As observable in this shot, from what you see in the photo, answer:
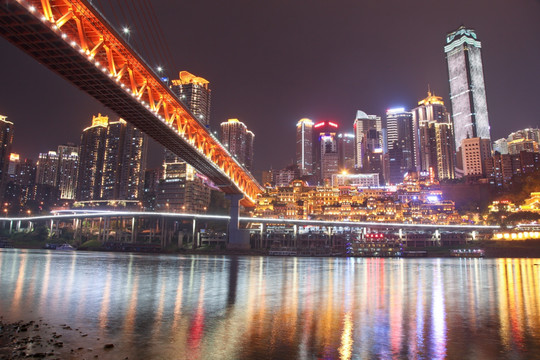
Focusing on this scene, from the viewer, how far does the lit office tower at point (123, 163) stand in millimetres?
184125

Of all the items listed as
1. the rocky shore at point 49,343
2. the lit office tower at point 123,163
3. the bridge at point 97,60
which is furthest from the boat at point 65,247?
the rocky shore at point 49,343

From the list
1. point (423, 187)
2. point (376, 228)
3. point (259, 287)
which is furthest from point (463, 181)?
point (259, 287)

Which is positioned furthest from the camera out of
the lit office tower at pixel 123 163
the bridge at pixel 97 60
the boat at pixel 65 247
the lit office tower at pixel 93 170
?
the lit office tower at pixel 93 170

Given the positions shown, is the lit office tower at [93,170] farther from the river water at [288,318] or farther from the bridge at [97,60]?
the river water at [288,318]

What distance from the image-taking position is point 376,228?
11625cm

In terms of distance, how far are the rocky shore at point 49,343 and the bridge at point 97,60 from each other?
1752 cm

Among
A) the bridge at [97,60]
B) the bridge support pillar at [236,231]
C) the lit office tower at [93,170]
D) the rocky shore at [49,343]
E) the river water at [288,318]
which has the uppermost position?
the lit office tower at [93,170]

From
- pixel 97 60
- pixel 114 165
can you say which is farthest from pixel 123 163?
pixel 97 60

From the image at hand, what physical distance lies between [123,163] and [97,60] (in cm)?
17046

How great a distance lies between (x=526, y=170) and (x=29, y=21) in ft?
595

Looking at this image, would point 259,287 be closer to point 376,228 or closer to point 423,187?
point 376,228

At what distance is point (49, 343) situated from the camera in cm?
1194

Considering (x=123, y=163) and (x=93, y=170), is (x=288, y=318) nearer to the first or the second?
(x=123, y=163)

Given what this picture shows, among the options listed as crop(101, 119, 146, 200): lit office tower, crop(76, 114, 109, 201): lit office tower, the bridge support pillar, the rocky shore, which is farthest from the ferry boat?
crop(76, 114, 109, 201): lit office tower
